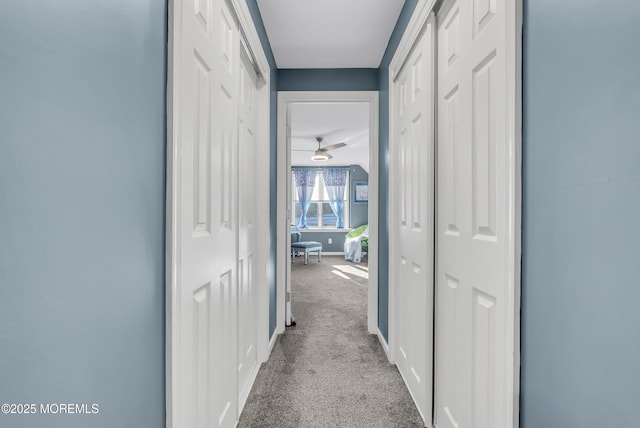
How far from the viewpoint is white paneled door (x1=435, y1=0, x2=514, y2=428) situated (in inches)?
41.0

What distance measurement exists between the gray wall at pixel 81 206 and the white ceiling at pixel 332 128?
3575 mm

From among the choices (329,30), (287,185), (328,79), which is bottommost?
(287,185)

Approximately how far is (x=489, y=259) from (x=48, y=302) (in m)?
1.17

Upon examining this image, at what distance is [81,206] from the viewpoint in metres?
0.61

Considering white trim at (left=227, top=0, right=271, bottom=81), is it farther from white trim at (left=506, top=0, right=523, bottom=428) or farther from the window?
the window

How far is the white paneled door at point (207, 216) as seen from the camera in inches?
40.3

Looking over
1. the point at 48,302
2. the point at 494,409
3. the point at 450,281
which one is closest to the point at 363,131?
the point at 450,281

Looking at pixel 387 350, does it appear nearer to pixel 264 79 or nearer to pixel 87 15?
pixel 264 79

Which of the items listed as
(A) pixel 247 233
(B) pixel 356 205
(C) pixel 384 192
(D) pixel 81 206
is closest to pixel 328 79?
(C) pixel 384 192

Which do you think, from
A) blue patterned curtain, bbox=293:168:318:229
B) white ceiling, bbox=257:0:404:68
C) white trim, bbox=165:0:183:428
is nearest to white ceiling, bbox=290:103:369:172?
blue patterned curtain, bbox=293:168:318:229

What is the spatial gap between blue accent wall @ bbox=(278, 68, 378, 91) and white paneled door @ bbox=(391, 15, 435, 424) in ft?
2.49

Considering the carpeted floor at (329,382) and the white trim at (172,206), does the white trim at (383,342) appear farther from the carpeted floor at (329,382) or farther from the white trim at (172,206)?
the white trim at (172,206)
